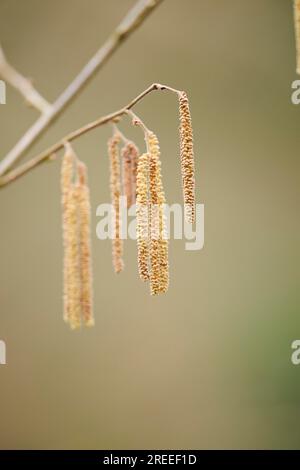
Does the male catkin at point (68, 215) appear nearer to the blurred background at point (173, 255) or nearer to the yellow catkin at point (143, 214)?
the yellow catkin at point (143, 214)

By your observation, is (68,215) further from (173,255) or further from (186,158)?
(173,255)

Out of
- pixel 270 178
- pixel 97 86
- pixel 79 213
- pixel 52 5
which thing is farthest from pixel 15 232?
pixel 79 213

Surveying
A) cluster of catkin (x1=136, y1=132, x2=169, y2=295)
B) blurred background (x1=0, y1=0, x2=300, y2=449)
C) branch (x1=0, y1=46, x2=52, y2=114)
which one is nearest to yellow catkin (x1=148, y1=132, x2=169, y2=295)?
cluster of catkin (x1=136, y1=132, x2=169, y2=295)

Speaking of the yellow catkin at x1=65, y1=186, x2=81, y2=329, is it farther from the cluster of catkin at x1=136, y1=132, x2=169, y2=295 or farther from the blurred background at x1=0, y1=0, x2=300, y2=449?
the blurred background at x1=0, y1=0, x2=300, y2=449

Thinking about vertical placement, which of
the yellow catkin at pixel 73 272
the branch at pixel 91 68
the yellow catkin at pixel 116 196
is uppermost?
the branch at pixel 91 68

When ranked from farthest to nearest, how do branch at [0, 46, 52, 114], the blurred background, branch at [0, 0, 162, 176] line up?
the blurred background, branch at [0, 46, 52, 114], branch at [0, 0, 162, 176]

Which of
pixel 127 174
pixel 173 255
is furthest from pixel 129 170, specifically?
pixel 173 255

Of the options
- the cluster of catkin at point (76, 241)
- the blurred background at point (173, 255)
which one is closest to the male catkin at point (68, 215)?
the cluster of catkin at point (76, 241)
